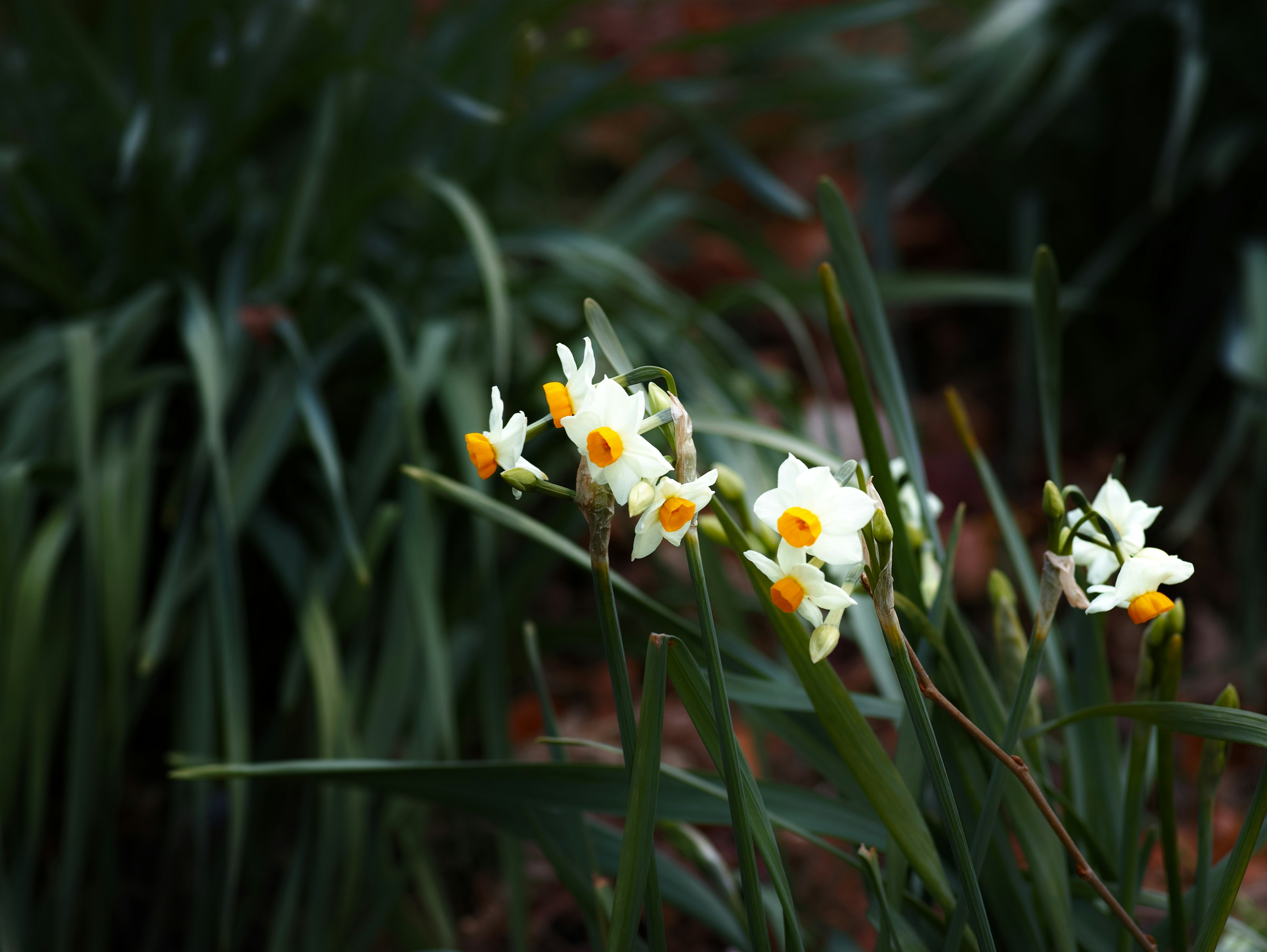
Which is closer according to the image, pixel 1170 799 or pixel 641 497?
pixel 641 497

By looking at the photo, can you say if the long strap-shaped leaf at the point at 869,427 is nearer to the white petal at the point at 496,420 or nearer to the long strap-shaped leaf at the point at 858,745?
the long strap-shaped leaf at the point at 858,745

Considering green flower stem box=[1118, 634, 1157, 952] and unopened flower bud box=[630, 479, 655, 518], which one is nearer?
unopened flower bud box=[630, 479, 655, 518]

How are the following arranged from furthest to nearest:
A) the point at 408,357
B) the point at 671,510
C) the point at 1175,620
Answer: the point at 408,357
the point at 1175,620
the point at 671,510

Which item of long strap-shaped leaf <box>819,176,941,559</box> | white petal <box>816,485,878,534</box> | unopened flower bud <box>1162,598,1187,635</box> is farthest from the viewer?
long strap-shaped leaf <box>819,176,941,559</box>

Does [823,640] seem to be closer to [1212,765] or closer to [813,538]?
[813,538]

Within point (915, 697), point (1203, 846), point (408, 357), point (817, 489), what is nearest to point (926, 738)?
point (915, 697)

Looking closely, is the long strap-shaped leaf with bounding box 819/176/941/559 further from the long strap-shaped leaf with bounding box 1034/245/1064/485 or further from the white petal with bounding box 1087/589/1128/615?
the white petal with bounding box 1087/589/1128/615

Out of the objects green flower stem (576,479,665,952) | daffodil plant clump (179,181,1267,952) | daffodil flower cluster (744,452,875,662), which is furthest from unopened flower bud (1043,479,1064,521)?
green flower stem (576,479,665,952)

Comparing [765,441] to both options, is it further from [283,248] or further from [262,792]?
[283,248]
